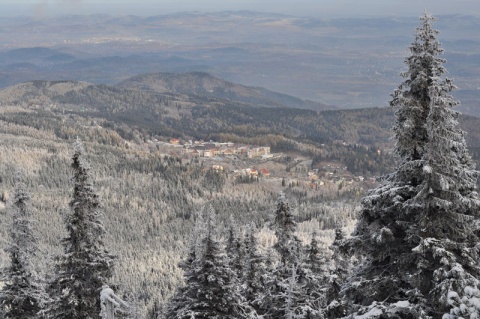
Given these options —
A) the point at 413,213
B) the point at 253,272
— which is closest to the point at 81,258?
the point at 413,213

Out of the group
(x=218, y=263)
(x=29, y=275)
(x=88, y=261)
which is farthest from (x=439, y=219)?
(x=29, y=275)

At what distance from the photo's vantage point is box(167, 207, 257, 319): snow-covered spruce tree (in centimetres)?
2467

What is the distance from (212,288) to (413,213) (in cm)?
1158

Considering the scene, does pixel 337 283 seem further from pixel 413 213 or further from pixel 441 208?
pixel 441 208

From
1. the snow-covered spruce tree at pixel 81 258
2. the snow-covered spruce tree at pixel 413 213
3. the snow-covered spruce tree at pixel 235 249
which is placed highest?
the snow-covered spruce tree at pixel 413 213

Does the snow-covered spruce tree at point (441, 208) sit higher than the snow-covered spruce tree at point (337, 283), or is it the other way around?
the snow-covered spruce tree at point (441, 208)

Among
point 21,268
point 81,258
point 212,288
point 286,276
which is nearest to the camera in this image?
point 81,258

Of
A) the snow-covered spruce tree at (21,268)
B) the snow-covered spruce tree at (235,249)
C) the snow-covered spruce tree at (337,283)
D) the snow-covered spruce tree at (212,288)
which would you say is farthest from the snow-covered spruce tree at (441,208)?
the snow-covered spruce tree at (235,249)

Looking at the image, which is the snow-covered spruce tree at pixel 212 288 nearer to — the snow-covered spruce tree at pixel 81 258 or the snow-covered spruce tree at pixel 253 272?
the snow-covered spruce tree at pixel 81 258

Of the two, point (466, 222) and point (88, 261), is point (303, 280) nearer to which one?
point (88, 261)

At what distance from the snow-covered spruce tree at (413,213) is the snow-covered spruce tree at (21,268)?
18447 mm

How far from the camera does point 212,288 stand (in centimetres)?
2483

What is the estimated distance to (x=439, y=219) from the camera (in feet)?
50.8

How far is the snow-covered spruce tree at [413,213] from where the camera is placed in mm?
15289
